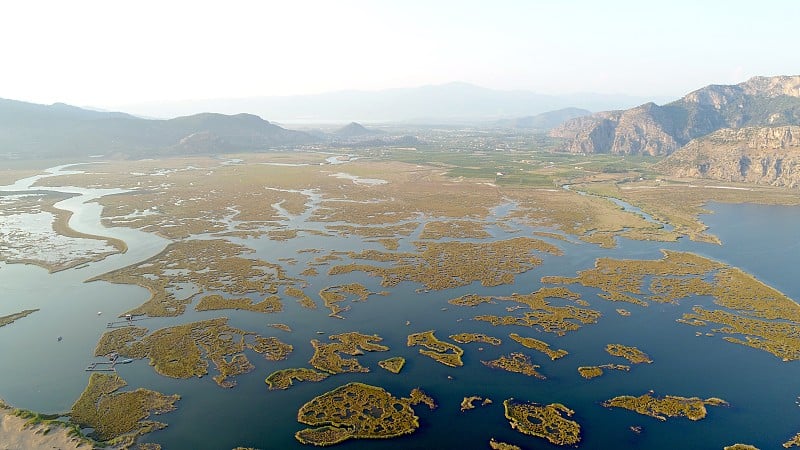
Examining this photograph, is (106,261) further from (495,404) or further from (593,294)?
(593,294)

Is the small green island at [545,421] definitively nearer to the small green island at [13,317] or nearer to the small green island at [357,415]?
the small green island at [357,415]

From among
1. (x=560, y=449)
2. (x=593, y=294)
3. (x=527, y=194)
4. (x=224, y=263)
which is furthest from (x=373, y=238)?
(x=527, y=194)

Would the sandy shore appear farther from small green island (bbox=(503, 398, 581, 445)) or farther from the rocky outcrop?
the rocky outcrop

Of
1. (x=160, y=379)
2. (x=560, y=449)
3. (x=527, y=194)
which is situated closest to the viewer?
(x=560, y=449)

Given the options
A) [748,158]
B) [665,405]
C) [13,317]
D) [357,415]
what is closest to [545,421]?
[665,405]

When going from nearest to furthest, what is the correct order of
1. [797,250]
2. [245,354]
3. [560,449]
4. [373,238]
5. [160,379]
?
[560,449]
[160,379]
[245,354]
[797,250]
[373,238]

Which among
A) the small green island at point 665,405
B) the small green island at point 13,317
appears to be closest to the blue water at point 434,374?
the small green island at point 665,405

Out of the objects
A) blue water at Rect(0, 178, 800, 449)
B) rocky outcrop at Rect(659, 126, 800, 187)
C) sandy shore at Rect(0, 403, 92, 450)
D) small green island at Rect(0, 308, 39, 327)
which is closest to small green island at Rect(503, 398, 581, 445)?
blue water at Rect(0, 178, 800, 449)
